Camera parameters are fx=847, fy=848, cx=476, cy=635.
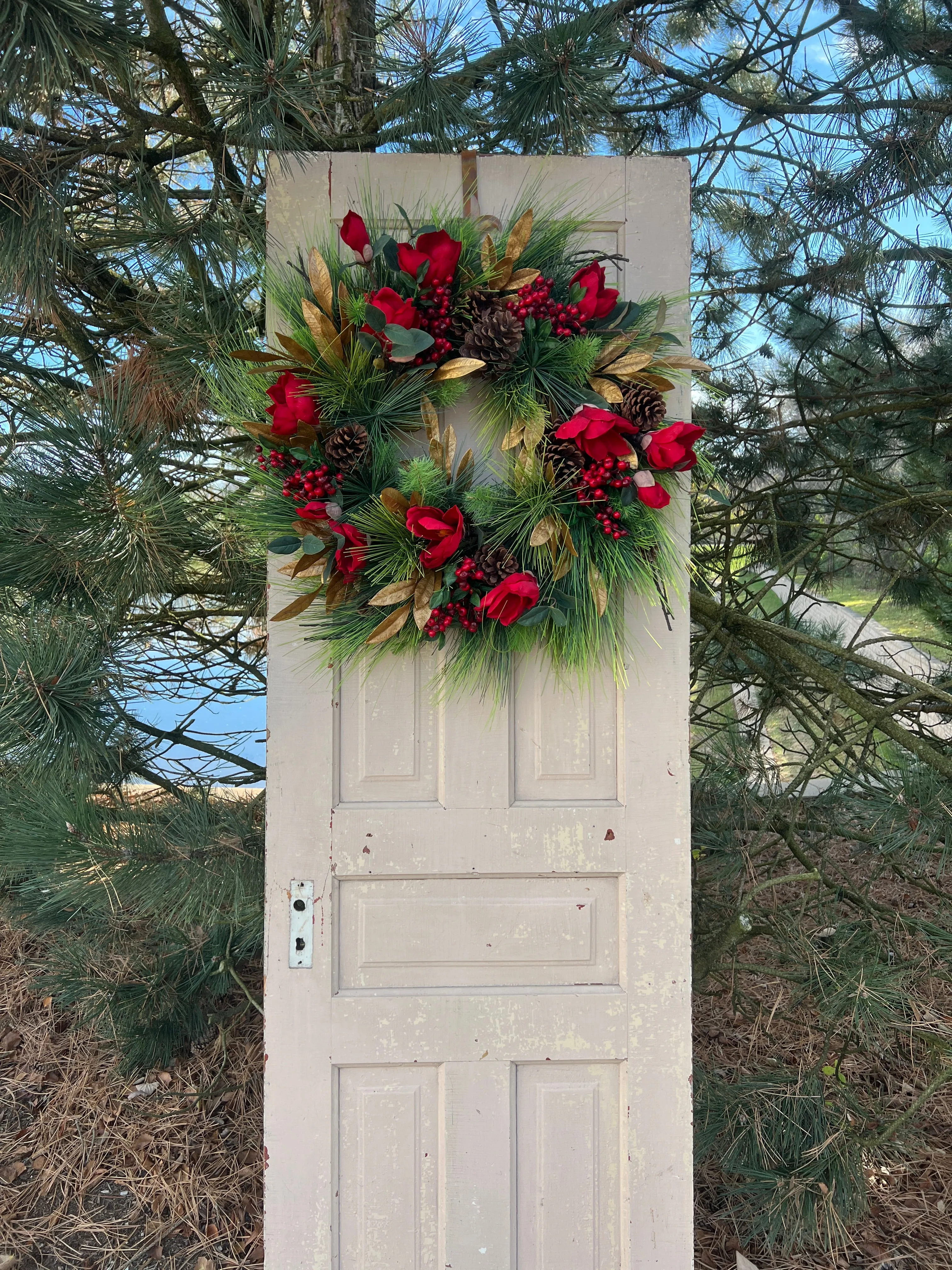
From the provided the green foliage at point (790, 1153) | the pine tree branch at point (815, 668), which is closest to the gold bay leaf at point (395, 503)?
the pine tree branch at point (815, 668)

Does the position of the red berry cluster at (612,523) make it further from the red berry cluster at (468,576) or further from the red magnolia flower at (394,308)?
the red magnolia flower at (394,308)

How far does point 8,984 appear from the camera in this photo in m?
2.75

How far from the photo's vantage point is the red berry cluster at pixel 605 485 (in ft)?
4.51

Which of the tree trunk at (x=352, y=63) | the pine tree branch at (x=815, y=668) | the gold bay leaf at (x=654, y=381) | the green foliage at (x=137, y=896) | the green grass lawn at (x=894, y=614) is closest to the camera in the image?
the gold bay leaf at (x=654, y=381)

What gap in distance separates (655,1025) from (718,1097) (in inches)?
20.9

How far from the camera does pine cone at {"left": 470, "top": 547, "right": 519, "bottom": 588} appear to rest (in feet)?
4.60

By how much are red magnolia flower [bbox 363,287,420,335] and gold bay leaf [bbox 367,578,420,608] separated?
405 millimetres

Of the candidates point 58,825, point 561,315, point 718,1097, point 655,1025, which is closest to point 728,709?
point 718,1097

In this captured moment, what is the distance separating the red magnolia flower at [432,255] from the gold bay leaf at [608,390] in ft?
0.99

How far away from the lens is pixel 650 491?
1398mm

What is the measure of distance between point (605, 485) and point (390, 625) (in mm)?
428

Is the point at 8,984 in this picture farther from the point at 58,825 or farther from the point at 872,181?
the point at 872,181

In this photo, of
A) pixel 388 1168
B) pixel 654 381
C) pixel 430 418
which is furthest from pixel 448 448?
pixel 388 1168

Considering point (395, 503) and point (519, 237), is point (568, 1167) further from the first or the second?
point (519, 237)
